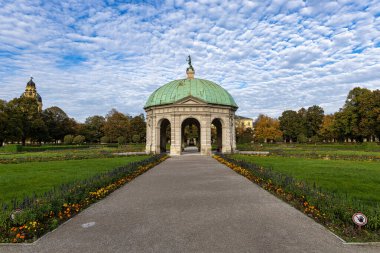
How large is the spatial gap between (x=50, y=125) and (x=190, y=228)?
87.3m

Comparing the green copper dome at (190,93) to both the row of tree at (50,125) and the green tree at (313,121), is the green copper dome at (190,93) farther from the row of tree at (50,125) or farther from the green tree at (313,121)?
the green tree at (313,121)

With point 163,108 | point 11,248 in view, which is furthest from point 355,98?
point 11,248

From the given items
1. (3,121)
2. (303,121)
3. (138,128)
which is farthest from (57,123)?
(303,121)

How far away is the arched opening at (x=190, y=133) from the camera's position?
52.1 meters

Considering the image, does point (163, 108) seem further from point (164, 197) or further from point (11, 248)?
point (11, 248)

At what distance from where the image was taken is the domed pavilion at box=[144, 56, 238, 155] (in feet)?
138

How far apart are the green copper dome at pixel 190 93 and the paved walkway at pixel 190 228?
31763mm

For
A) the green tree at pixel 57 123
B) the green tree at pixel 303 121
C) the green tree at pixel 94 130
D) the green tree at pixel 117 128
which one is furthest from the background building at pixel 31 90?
the green tree at pixel 303 121

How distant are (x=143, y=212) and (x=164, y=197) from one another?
244 centimetres

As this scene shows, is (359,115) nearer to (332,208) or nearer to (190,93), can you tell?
(190,93)

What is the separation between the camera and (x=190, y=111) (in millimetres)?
42188

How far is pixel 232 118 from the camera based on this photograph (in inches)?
1869

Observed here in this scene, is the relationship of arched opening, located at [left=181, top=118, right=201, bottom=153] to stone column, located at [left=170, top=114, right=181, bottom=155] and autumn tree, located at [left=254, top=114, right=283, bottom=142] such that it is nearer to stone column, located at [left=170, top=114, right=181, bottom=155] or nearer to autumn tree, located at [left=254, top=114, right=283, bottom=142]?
stone column, located at [left=170, top=114, right=181, bottom=155]

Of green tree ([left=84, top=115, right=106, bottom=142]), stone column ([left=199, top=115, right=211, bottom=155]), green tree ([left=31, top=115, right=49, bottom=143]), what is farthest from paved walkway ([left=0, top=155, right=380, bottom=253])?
green tree ([left=84, top=115, right=106, bottom=142])
